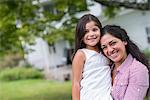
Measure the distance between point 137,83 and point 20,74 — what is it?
2753cm

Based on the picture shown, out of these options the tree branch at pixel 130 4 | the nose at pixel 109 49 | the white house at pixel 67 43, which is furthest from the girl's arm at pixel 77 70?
the white house at pixel 67 43

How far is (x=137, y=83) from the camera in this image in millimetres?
3588

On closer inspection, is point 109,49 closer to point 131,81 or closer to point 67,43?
point 131,81

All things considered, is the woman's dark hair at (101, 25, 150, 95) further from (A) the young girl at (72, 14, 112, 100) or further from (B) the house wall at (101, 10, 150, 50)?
(B) the house wall at (101, 10, 150, 50)

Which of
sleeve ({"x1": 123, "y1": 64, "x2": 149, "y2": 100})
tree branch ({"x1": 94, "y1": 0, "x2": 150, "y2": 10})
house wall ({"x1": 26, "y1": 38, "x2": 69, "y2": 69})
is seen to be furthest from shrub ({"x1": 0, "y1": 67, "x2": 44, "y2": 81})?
sleeve ({"x1": 123, "y1": 64, "x2": 149, "y2": 100})

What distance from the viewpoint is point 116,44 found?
375 cm

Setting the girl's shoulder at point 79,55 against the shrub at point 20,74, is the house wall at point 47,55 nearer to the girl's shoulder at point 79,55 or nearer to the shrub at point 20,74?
the shrub at point 20,74

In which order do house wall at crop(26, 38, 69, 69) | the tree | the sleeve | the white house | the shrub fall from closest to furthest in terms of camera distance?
1. the sleeve
2. the tree
3. the white house
4. the shrub
5. house wall at crop(26, 38, 69, 69)

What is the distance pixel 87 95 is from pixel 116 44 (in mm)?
567

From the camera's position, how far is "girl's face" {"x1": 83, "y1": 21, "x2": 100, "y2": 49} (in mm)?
4023

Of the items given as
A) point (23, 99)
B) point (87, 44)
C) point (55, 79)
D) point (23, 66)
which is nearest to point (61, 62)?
point (23, 66)

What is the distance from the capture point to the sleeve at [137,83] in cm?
359

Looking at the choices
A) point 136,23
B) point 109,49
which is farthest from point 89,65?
point 136,23

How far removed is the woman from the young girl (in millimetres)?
118
